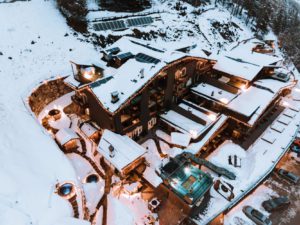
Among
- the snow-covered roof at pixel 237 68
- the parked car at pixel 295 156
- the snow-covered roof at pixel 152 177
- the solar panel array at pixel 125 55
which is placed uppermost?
the solar panel array at pixel 125 55

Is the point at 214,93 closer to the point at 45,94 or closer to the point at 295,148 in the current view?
the point at 295,148

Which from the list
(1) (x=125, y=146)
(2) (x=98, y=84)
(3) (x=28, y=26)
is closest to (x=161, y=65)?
(2) (x=98, y=84)

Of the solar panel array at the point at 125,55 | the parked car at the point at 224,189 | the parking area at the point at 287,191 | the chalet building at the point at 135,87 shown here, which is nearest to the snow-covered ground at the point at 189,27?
the chalet building at the point at 135,87

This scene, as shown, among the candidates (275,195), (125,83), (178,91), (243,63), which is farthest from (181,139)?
(243,63)

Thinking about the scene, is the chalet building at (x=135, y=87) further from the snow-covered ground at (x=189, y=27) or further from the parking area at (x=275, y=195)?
the snow-covered ground at (x=189, y=27)

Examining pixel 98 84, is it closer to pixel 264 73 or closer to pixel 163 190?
pixel 163 190

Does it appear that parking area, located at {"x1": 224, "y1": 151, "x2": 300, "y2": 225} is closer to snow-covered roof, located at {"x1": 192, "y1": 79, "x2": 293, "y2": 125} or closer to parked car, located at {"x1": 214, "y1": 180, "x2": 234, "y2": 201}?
parked car, located at {"x1": 214, "y1": 180, "x2": 234, "y2": 201}
